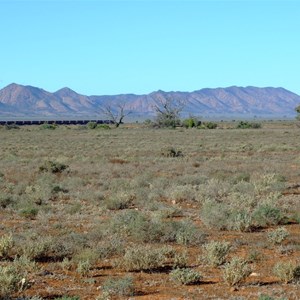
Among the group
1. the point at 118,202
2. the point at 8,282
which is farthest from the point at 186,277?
the point at 118,202

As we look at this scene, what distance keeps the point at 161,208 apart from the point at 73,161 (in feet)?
63.0

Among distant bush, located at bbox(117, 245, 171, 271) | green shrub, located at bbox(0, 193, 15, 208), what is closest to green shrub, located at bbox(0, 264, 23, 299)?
distant bush, located at bbox(117, 245, 171, 271)

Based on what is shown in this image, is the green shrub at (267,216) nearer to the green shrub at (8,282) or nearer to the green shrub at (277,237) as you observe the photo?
the green shrub at (277,237)

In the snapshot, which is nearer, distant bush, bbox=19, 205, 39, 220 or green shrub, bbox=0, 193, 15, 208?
distant bush, bbox=19, 205, 39, 220

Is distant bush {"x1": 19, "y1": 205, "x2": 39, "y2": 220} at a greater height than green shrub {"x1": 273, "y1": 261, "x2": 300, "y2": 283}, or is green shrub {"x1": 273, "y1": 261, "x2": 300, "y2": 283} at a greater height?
green shrub {"x1": 273, "y1": 261, "x2": 300, "y2": 283}

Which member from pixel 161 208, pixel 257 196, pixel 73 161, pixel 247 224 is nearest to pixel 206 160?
pixel 73 161

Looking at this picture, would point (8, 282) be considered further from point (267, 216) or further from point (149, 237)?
point (267, 216)

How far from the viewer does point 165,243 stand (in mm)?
13789

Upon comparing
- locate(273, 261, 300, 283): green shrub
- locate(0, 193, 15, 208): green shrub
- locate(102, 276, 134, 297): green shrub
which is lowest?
locate(0, 193, 15, 208): green shrub

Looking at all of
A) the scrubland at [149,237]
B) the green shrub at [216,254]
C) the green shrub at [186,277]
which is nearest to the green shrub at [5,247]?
the scrubland at [149,237]

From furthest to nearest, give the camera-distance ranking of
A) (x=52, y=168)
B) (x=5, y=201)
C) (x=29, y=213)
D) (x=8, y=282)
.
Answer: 1. (x=52, y=168)
2. (x=5, y=201)
3. (x=29, y=213)
4. (x=8, y=282)

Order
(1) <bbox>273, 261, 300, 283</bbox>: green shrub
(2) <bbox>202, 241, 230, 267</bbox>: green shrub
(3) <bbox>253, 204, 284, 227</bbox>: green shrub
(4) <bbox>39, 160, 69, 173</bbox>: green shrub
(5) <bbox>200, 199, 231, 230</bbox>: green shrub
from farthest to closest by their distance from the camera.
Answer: (4) <bbox>39, 160, 69, 173</bbox>: green shrub < (3) <bbox>253, 204, 284, 227</bbox>: green shrub < (5) <bbox>200, 199, 231, 230</bbox>: green shrub < (2) <bbox>202, 241, 230, 267</bbox>: green shrub < (1) <bbox>273, 261, 300, 283</bbox>: green shrub

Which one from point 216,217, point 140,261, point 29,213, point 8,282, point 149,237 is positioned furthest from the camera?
point 29,213

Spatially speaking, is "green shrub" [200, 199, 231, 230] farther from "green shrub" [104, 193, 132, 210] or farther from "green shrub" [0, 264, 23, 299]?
"green shrub" [0, 264, 23, 299]
